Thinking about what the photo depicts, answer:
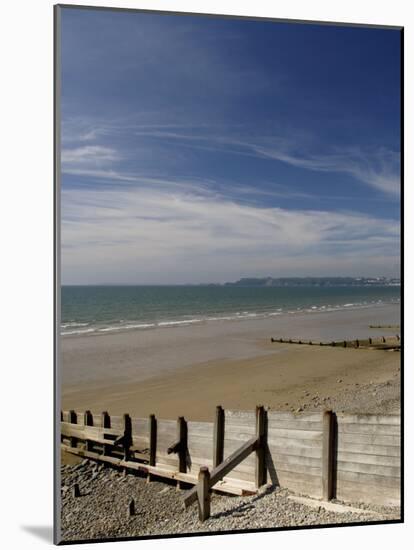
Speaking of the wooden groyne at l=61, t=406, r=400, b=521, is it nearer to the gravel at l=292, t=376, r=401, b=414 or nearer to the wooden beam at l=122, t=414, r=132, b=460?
the wooden beam at l=122, t=414, r=132, b=460

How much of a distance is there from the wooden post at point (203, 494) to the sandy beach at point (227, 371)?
16.0 inches

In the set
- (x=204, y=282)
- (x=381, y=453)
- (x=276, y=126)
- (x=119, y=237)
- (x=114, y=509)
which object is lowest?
(x=114, y=509)

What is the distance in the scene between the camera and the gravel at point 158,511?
3.73 metres

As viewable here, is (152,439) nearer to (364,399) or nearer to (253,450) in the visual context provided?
(253,450)

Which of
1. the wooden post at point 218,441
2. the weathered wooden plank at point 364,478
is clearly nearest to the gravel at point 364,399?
the weathered wooden plank at point 364,478

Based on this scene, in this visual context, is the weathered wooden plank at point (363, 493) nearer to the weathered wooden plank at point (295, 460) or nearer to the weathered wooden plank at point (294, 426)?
the weathered wooden plank at point (295, 460)

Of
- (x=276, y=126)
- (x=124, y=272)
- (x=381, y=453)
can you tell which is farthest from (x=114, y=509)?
(x=276, y=126)

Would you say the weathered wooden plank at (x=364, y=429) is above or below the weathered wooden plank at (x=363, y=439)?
above

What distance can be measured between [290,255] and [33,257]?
5.44 feet

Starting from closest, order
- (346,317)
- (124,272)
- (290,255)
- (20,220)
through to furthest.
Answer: (20,220)
(124,272)
(290,255)
(346,317)

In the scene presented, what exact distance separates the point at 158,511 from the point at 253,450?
722 millimetres

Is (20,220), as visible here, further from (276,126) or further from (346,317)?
A: (346,317)

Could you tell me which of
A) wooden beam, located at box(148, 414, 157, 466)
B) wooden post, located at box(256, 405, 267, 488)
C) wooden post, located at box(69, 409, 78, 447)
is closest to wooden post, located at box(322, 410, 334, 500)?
wooden post, located at box(256, 405, 267, 488)

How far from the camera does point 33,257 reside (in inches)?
143
